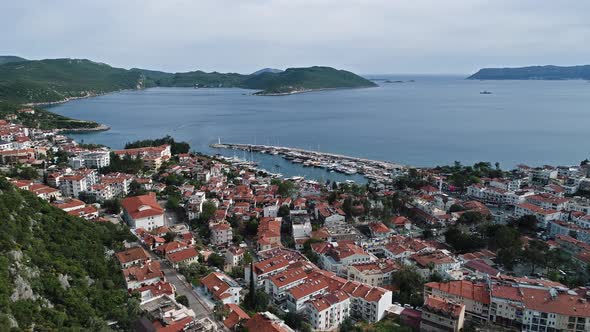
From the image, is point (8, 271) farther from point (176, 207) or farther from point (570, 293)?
point (570, 293)

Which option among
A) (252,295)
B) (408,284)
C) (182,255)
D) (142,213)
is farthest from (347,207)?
(252,295)

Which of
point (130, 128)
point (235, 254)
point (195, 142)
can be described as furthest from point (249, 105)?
point (235, 254)

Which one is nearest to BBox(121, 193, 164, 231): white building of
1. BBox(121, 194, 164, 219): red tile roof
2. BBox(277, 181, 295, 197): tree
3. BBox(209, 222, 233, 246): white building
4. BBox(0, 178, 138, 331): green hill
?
BBox(121, 194, 164, 219): red tile roof

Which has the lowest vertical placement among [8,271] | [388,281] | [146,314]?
[388,281]

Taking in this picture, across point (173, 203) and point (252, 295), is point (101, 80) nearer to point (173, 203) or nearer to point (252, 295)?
point (173, 203)

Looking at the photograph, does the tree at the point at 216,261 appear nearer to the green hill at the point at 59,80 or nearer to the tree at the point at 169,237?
the tree at the point at 169,237
